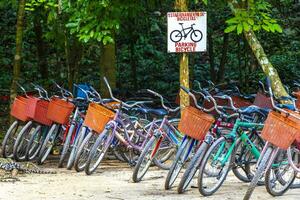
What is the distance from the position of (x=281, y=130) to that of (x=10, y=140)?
4643 millimetres

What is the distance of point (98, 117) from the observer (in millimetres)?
7324

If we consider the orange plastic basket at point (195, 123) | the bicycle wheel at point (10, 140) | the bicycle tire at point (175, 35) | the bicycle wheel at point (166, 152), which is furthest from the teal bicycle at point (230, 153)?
the bicycle wheel at point (10, 140)

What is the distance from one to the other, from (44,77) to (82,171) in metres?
7.83

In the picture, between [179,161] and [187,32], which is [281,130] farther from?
[187,32]

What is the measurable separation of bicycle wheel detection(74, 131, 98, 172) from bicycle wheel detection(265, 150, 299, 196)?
251 cm

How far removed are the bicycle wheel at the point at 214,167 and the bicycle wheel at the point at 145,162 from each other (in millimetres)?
850

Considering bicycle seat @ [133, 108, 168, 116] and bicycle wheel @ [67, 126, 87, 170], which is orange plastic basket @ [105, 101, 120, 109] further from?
bicycle wheel @ [67, 126, 87, 170]

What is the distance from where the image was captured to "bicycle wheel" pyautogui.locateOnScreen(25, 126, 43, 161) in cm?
815

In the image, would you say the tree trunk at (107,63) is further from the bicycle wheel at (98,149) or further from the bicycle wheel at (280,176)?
the bicycle wheel at (280,176)

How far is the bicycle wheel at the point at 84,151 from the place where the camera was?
287 inches

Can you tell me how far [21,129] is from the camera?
847 cm

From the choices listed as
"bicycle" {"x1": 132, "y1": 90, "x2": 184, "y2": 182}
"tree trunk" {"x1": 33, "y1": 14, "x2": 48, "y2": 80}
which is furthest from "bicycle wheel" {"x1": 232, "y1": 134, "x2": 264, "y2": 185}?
"tree trunk" {"x1": 33, "y1": 14, "x2": 48, "y2": 80}

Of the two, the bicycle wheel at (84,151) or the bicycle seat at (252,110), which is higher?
the bicycle seat at (252,110)

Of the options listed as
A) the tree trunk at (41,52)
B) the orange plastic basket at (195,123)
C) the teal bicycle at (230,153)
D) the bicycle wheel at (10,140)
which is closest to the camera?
the teal bicycle at (230,153)
